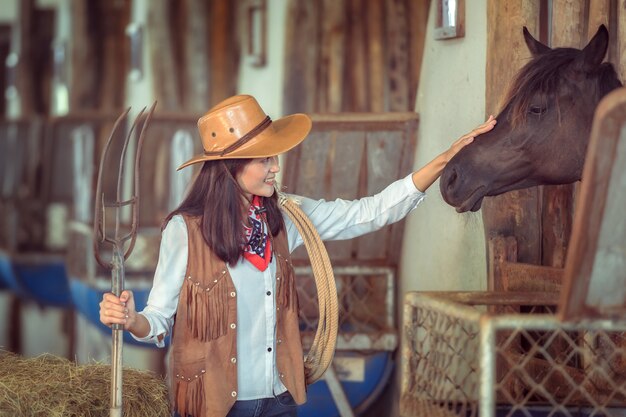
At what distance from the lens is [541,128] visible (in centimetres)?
350

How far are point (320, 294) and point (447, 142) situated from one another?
4.99 ft

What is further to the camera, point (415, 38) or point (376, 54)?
point (376, 54)

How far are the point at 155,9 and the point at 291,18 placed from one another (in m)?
2.91

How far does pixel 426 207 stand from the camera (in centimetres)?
522

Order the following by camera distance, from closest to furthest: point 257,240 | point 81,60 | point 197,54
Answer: point 257,240, point 197,54, point 81,60

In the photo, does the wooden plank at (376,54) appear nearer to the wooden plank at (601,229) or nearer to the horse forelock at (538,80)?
the horse forelock at (538,80)

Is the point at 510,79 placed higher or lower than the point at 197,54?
lower

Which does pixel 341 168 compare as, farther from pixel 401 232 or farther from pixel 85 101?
pixel 85 101

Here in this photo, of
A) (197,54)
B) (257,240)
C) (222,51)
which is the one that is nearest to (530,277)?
(257,240)

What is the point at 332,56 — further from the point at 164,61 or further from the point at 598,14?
the point at 598,14

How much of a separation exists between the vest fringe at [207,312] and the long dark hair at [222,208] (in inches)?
4.0

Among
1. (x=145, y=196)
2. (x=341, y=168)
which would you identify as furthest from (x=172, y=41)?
(x=341, y=168)

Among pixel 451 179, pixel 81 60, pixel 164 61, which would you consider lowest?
pixel 451 179

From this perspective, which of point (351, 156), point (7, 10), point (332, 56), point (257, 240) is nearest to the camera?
point (257, 240)
